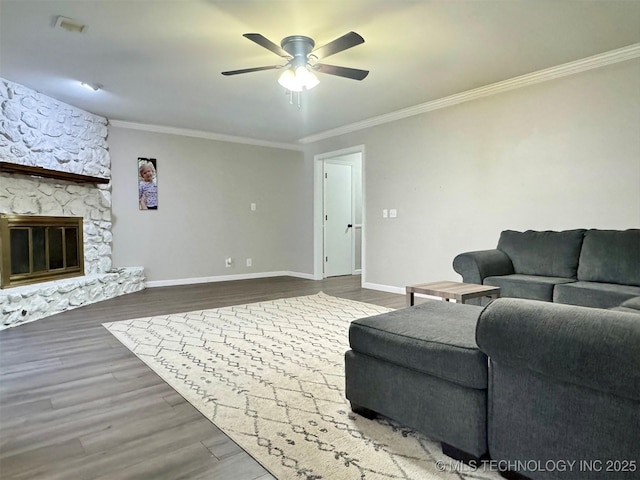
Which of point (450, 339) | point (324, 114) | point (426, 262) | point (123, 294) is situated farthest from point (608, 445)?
point (123, 294)

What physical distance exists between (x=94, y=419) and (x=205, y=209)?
15.2 feet

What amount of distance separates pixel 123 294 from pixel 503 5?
512 centimetres

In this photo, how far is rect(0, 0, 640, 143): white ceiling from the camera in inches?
101

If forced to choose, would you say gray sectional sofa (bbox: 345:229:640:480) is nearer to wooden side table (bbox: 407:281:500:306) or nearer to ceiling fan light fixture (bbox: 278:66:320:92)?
wooden side table (bbox: 407:281:500:306)

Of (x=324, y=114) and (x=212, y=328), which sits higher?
(x=324, y=114)

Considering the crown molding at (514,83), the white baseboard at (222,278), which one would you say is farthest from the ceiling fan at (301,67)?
the white baseboard at (222,278)

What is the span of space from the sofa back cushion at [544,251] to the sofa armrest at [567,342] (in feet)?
8.12

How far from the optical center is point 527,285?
10.4ft

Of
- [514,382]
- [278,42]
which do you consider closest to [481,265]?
[514,382]

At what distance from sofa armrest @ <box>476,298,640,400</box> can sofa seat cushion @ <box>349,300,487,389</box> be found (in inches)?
4.6

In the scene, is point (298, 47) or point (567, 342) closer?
point (567, 342)

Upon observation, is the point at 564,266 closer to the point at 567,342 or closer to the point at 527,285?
the point at 527,285

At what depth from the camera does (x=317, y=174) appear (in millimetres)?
6668

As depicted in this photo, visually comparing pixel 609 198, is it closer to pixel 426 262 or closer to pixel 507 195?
pixel 507 195
